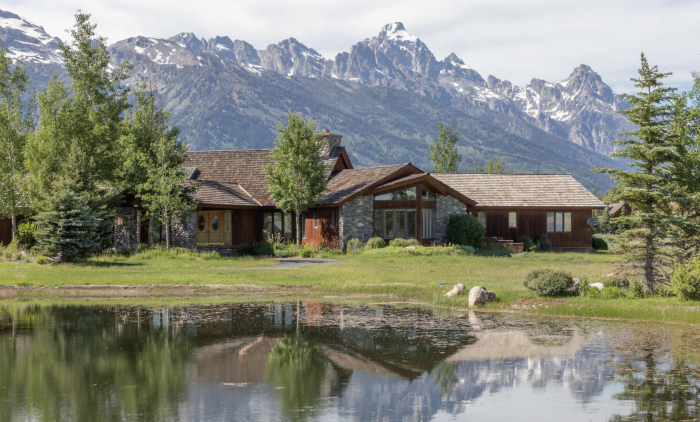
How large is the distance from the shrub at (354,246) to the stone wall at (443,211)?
6.31m

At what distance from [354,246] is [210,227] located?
33.2 feet

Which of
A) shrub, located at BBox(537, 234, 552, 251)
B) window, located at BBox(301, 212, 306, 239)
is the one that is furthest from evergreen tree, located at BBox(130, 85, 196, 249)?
shrub, located at BBox(537, 234, 552, 251)

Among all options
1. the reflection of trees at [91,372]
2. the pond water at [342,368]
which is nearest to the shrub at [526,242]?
the pond water at [342,368]

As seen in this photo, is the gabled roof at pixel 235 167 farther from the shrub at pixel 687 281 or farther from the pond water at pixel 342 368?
the shrub at pixel 687 281

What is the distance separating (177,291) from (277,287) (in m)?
3.42

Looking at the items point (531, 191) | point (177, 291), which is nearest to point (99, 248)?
point (177, 291)

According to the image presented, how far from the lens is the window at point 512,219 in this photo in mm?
47594

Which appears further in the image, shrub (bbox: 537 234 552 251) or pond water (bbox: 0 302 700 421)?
shrub (bbox: 537 234 552 251)

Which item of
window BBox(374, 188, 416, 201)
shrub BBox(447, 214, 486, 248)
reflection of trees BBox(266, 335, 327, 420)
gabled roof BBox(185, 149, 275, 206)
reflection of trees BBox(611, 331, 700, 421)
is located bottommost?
reflection of trees BBox(611, 331, 700, 421)

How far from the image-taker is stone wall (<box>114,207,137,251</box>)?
3828 centimetres

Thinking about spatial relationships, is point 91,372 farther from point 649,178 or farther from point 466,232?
point 466,232

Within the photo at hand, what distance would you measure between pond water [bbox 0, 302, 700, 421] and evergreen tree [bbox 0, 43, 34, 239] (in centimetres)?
2103

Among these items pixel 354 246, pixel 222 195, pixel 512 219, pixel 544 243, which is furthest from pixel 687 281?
pixel 512 219

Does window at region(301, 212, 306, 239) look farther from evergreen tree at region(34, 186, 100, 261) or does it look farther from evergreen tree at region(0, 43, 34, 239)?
evergreen tree at region(0, 43, 34, 239)
